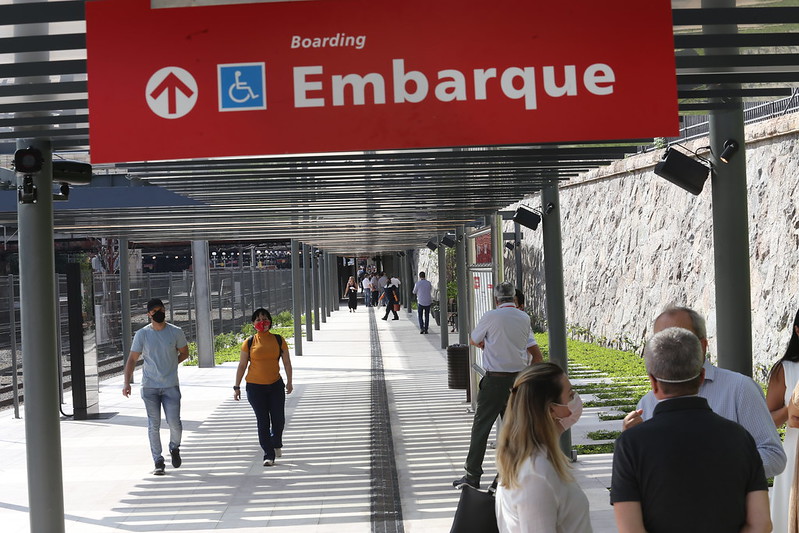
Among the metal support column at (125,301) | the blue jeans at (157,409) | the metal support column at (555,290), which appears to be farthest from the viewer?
the metal support column at (125,301)

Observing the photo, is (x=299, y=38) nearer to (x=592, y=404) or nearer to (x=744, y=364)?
(x=744, y=364)

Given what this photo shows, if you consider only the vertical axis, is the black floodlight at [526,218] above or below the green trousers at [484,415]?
above

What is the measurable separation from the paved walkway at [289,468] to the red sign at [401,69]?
3795 mm

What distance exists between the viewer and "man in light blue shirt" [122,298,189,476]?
9.70m

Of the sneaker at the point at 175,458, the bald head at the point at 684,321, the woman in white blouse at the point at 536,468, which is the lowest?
the sneaker at the point at 175,458

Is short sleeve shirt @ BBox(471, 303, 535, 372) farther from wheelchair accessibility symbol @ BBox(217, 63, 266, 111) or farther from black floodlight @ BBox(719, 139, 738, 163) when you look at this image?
wheelchair accessibility symbol @ BBox(217, 63, 266, 111)

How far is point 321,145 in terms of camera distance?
465cm

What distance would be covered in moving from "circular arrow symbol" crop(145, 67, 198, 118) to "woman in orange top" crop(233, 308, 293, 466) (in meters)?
5.42

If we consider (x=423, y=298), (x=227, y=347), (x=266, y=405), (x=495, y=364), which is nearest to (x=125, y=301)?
(x=266, y=405)

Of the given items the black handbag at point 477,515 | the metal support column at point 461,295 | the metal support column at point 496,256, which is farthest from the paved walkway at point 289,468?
the black handbag at point 477,515

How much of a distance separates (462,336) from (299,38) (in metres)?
11.8

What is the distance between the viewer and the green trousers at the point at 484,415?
327 inches

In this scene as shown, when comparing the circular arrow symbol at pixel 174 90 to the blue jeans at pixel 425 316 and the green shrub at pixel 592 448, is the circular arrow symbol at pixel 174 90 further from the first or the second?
the blue jeans at pixel 425 316

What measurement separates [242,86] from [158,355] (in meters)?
5.57
